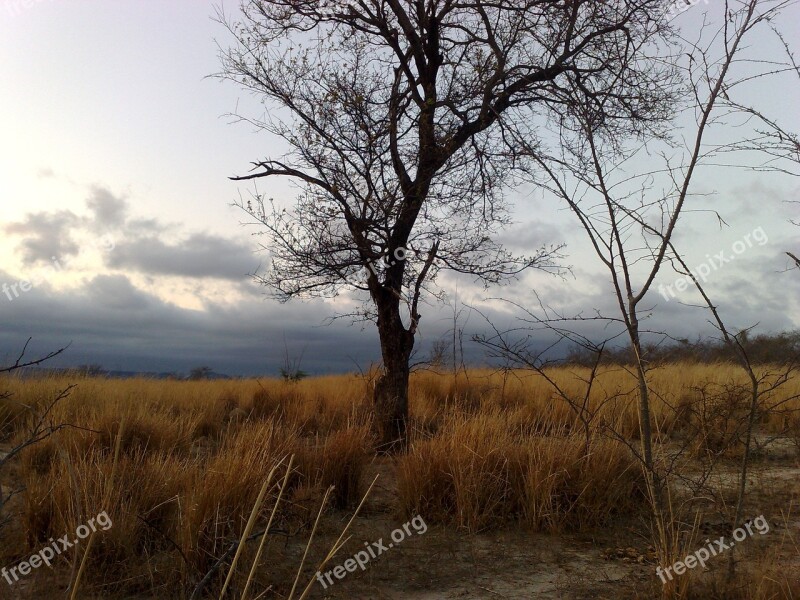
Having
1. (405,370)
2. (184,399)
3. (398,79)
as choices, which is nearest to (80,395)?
(184,399)

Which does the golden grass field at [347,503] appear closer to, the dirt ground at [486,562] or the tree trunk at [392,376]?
the dirt ground at [486,562]

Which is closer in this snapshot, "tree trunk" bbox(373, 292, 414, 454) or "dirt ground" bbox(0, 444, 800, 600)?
"dirt ground" bbox(0, 444, 800, 600)

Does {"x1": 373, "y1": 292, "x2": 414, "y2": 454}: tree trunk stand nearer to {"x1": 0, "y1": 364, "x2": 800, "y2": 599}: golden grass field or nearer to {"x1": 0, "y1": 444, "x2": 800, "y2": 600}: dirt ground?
{"x1": 0, "y1": 364, "x2": 800, "y2": 599}: golden grass field

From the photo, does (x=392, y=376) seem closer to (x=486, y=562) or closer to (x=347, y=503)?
(x=347, y=503)

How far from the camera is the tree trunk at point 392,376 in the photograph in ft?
21.5

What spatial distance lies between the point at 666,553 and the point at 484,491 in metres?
1.47

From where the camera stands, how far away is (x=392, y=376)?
6684 millimetres

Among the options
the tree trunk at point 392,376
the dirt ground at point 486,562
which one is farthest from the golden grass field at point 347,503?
the tree trunk at point 392,376

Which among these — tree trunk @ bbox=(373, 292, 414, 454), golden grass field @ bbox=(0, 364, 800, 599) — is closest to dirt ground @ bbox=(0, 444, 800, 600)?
golden grass field @ bbox=(0, 364, 800, 599)

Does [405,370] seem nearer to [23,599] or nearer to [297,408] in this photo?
[297,408]

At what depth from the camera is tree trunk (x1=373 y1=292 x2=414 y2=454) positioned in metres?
6.55

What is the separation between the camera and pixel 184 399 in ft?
31.5

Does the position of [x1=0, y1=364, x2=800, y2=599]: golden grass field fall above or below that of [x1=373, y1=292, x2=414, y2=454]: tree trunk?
below

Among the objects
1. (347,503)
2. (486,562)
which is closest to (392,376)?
(347,503)
